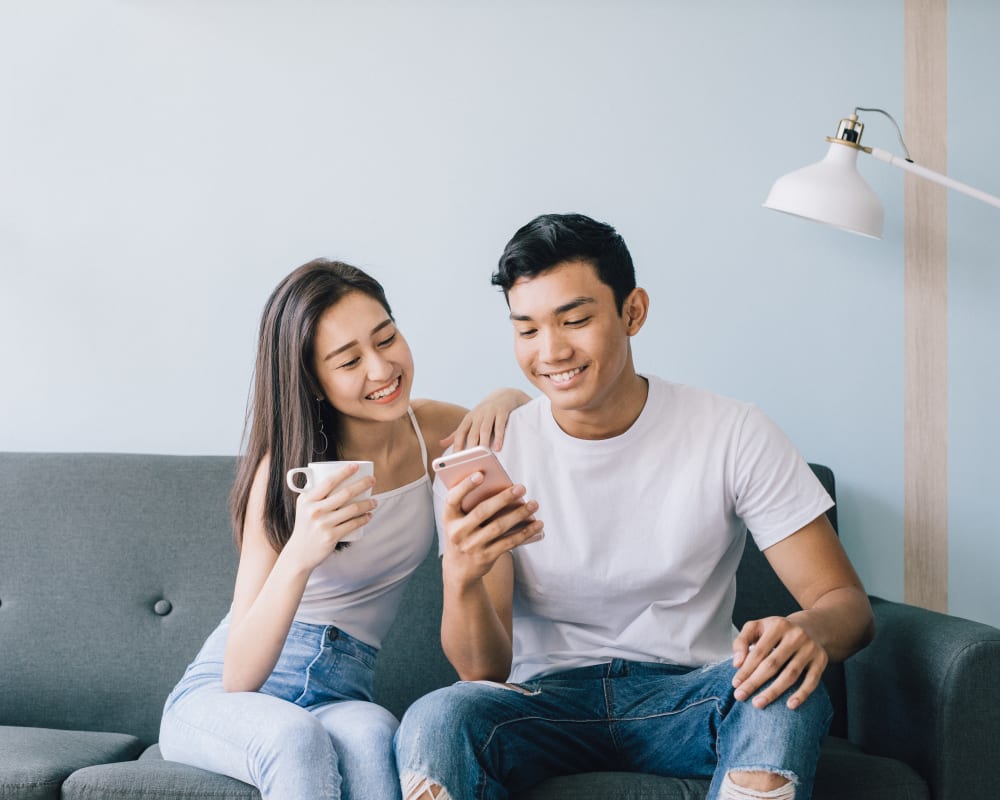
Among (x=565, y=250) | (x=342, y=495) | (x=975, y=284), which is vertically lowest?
(x=342, y=495)

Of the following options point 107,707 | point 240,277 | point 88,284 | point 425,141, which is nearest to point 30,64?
point 88,284

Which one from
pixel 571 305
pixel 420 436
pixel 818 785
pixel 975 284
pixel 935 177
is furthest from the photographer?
pixel 975 284

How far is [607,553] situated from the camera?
166 cm

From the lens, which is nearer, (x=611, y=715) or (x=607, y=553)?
(x=611, y=715)

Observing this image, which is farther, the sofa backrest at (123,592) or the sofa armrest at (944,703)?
the sofa backrest at (123,592)

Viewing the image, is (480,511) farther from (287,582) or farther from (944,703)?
(944,703)

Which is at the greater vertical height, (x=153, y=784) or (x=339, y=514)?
(x=339, y=514)

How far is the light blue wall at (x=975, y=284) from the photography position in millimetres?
2225

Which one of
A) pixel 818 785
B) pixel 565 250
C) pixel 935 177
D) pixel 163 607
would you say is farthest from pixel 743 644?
pixel 163 607

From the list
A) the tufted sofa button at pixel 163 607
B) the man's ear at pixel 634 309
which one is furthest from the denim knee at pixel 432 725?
the tufted sofa button at pixel 163 607

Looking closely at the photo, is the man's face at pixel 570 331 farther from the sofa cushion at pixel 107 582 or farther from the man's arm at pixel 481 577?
the sofa cushion at pixel 107 582

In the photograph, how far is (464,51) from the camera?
2281 mm

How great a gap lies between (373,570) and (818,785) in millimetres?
770

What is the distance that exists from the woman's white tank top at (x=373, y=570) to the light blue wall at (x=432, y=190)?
23.8 inches
